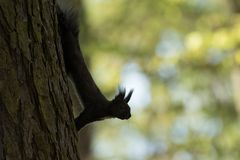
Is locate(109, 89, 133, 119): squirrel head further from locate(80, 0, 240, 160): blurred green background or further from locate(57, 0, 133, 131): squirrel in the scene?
locate(80, 0, 240, 160): blurred green background

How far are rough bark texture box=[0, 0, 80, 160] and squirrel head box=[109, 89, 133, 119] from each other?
14 centimetres

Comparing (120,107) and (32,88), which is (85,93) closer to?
(120,107)

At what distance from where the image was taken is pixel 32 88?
5.45 ft

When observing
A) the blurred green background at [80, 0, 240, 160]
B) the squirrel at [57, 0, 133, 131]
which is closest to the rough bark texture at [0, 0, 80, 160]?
the squirrel at [57, 0, 133, 131]

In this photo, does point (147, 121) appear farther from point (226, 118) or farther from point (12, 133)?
point (12, 133)

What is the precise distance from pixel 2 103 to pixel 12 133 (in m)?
0.08

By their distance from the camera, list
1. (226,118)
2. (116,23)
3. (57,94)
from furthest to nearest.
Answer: (116,23) → (226,118) → (57,94)

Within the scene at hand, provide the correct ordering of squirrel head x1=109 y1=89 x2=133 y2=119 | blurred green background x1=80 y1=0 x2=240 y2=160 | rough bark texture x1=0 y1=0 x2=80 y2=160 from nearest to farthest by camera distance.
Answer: rough bark texture x1=0 y1=0 x2=80 y2=160
squirrel head x1=109 y1=89 x2=133 y2=119
blurred green background x1=80 y1=0 x2=240 y2=160

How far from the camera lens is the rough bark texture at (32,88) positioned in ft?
5.29

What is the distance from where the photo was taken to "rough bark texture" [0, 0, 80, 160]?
1.61 metres

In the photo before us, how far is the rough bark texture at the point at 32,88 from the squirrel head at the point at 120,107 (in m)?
0.14

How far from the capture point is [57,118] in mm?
1698

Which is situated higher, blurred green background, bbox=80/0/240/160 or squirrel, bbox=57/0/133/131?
blurred green background, bbox=80/0/240/160

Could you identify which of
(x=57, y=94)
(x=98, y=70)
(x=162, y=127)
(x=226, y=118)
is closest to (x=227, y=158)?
(x=226, y=118)
